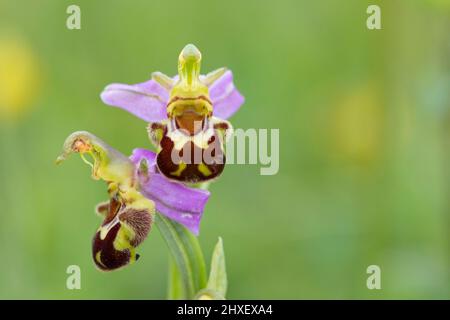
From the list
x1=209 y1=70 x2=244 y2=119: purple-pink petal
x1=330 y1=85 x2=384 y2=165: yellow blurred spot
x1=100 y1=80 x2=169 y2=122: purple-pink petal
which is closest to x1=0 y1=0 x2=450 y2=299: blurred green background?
x1=330 y1=85 x2=384 y2=165: yellow blurred spot

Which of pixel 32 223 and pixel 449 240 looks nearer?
pixel 449 240

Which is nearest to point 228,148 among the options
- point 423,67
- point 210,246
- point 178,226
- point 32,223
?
point 178,226

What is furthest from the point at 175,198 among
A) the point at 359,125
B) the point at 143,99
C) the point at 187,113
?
the point at 359,125

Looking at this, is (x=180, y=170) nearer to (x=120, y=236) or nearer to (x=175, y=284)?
(x=120, y=236)

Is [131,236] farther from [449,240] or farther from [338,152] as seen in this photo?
[338,152]

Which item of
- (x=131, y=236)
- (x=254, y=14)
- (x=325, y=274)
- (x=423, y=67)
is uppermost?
(x=254, y=14)

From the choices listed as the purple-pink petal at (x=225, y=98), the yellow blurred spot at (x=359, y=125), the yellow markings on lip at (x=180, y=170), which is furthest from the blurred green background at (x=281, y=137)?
Result: the yellow markings on lip at (x=180, y=170)

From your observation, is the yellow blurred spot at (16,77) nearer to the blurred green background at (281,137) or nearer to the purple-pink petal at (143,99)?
the blurred green background at (281,137)
